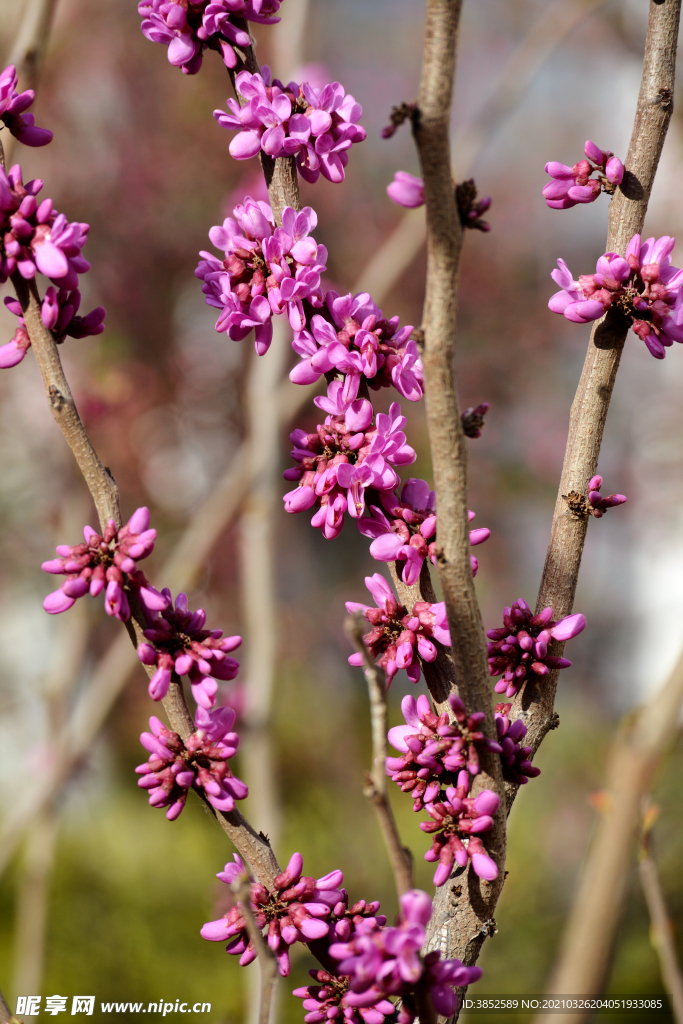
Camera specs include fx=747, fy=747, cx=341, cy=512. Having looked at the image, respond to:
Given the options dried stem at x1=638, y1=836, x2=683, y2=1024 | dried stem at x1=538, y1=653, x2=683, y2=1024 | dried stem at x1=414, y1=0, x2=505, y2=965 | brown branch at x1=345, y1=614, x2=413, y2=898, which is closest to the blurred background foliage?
dried stem at x1=538, y1=653, x2=683, y2=1024

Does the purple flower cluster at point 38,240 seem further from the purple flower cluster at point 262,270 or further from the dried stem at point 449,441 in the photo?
the dried stem at point 449,441

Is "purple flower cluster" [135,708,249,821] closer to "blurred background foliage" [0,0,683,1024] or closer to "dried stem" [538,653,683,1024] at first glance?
"dried stem" [538,653,683,1024]

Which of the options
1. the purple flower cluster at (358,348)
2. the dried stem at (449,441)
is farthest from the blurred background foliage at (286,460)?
the dried stem at (449,441)

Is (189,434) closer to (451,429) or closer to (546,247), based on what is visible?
(546,247)

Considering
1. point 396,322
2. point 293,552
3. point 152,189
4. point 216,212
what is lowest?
point 396,322

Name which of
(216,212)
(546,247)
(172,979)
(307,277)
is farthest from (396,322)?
(546,247)
